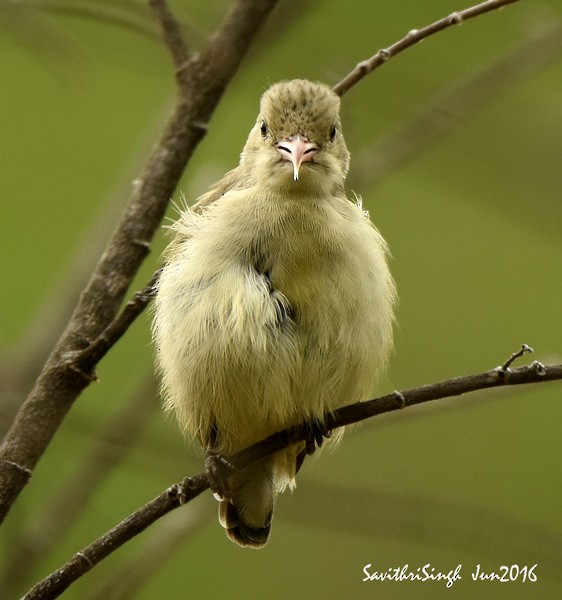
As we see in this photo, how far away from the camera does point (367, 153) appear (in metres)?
4.08

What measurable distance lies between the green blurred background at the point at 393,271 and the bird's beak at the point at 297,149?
1.66 ft

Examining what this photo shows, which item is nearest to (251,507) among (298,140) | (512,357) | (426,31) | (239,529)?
(239,529)

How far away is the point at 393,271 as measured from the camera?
507 centimetres

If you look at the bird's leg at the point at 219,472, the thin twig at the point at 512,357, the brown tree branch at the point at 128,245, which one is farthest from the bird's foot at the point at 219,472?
the thin twig at the point at 512,357

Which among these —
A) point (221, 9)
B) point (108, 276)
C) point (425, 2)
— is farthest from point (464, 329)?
point (108, 276)

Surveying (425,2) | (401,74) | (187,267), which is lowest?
(187,267)

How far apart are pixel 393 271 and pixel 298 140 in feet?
6.56

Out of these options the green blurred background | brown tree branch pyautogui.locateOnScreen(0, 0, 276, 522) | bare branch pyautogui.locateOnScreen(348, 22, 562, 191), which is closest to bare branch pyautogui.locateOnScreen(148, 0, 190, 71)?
brown tree branch pyautogui.locateOnScreen(0, 0, 276, 522)

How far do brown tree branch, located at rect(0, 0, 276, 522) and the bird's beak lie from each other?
0.91ft

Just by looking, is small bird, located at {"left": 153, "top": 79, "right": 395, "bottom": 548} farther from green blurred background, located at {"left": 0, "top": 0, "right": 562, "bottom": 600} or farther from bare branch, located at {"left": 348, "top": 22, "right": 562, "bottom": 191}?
bare branch, located at {"left": 348, "top": 22, "right": 562, "bottom": 191}

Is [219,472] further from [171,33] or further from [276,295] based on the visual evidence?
[171,33]

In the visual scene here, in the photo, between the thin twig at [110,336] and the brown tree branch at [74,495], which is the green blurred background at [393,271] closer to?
the brown tree branch at [74,495]

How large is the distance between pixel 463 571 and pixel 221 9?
2455 millimetres

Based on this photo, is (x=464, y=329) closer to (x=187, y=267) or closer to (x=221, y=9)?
(x=221, y=9)
